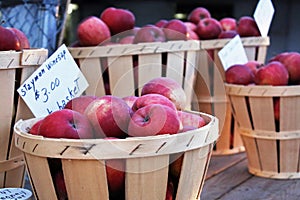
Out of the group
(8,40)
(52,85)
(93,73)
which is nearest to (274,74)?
(93,73)

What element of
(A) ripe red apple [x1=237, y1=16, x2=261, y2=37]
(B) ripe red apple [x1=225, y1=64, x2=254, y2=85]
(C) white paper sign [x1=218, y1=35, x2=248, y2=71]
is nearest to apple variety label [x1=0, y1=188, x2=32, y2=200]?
(B) ripe red apple [x1=225, y1=64, x2=254, y2=85]

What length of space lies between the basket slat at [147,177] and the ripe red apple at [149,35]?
0.76 meters

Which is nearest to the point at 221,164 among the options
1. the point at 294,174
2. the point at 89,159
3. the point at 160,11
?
the point at 294,174

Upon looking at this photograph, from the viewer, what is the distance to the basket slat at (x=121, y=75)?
1.42m

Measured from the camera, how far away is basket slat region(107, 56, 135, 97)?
1.42 meters

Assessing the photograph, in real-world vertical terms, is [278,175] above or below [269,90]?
below

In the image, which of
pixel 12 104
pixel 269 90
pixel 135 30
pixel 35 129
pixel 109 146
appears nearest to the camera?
pixel 109 146

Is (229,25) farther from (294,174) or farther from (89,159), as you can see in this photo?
(89,159)

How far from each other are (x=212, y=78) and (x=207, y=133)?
0.90 meters

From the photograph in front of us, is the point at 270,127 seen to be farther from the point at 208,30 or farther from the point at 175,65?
the point at 208,30

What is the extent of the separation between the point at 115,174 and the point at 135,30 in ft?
2.98

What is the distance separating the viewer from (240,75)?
1513mm

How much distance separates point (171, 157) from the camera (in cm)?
82

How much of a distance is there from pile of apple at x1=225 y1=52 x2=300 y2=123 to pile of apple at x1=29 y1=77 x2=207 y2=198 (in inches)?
21.0
